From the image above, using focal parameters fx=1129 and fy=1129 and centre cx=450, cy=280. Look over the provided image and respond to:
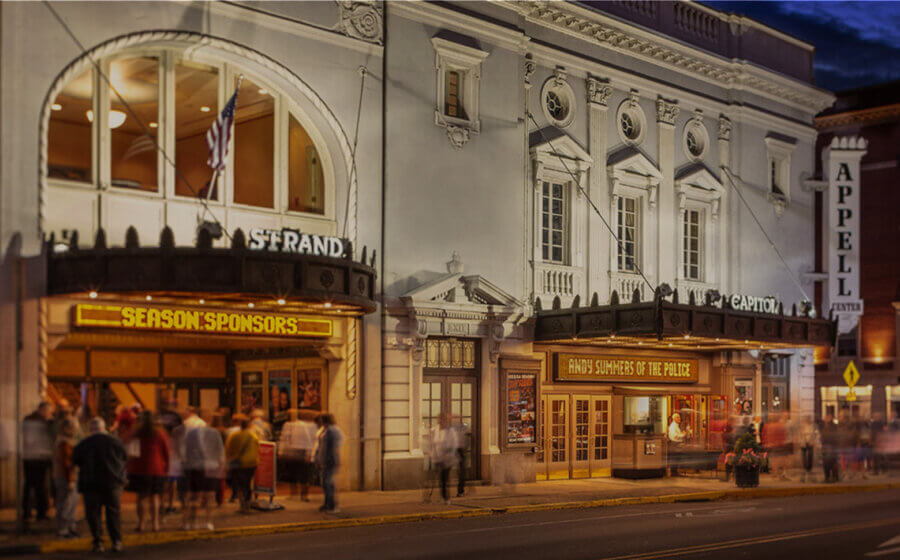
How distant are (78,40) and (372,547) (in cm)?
1063

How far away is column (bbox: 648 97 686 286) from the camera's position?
3181 cm

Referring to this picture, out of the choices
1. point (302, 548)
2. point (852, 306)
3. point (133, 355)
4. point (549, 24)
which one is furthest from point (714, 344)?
point (302, 548)

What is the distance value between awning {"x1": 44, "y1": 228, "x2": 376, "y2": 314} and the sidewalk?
3.85 m

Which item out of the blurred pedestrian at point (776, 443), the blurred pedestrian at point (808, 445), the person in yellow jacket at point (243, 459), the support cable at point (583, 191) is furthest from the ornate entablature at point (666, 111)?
the person in yellow jacket at point (243, 459)

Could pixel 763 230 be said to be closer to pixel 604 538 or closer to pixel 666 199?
pixel 666 199

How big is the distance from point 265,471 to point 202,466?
265cm

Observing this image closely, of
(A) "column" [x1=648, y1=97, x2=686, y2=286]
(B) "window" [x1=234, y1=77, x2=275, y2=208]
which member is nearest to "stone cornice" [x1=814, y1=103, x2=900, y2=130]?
(A) "column" [x1=648, y1=97, x2=686, y2=286]

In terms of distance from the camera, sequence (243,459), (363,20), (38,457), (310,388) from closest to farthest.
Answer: (38,457) < (243,459) < (363,20) < (310,388)

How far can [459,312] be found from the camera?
25828mm

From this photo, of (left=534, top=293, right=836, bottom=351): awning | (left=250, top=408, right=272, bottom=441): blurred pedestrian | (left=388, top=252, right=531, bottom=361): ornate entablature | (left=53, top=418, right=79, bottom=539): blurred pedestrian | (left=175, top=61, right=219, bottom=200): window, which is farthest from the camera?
(left=534, top=293, right=836, bottom=351): awning

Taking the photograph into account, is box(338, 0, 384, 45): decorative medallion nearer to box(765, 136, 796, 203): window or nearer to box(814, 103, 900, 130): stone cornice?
box(765, 136, 796, 203): window

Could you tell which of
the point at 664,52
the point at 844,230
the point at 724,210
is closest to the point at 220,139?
the point at 664,52

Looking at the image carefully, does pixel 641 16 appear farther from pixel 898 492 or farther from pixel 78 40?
pixel 78 40

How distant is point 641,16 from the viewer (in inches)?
1244
